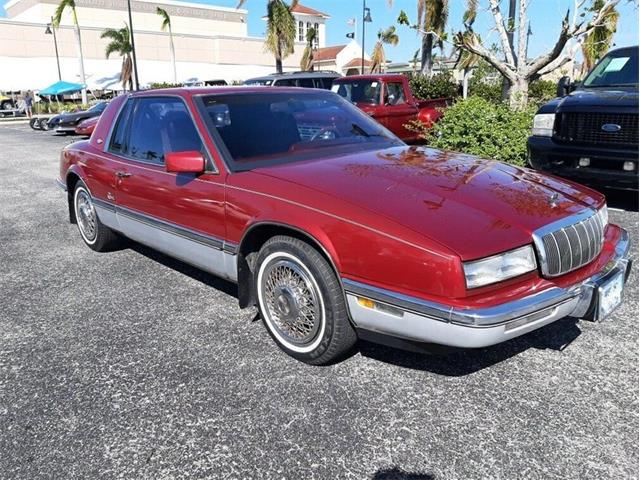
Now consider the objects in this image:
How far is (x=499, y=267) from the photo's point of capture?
2406mm

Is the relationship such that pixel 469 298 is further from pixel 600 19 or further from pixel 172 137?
pixel 600 19

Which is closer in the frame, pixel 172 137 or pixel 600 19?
pixel 172 137

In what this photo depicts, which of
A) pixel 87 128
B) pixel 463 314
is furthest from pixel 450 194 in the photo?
pixel 87 128

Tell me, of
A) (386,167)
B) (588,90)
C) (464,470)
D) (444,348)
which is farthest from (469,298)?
(588,90)

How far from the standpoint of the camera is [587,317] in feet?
8.77

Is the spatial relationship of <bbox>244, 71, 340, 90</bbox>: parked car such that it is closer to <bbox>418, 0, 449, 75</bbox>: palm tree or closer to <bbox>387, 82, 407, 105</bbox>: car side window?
<bbox>387, 82, 407, 105</bbox>: car side window

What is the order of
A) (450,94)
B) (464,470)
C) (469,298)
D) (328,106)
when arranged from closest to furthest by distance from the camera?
(464,470) → (469,298) → (328,106) → (450,94)

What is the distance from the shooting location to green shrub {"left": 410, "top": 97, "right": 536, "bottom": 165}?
6988 millimetres

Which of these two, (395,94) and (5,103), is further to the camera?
(5,103)

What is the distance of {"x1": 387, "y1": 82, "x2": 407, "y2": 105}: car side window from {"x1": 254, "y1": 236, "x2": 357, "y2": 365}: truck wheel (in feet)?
29.5

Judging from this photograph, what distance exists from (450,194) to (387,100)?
9.00 meters

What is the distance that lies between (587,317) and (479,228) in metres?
0.77

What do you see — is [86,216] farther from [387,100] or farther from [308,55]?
[308,55]

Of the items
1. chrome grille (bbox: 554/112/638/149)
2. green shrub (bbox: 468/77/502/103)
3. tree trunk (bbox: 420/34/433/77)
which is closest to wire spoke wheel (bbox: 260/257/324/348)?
chrome grille (bbox: 554/112/638/149)
